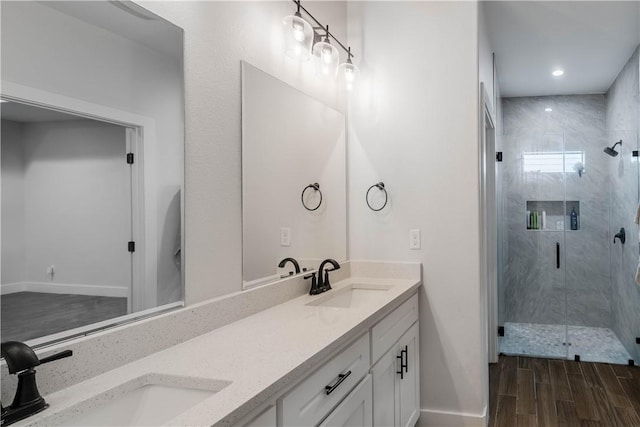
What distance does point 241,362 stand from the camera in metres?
1.32

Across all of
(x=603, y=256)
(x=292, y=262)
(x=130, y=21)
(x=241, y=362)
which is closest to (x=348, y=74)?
(x=292, y=262)

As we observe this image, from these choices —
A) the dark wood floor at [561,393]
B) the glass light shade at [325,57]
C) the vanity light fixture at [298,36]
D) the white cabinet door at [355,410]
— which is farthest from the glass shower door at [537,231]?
the white cabinet door at [355,410]

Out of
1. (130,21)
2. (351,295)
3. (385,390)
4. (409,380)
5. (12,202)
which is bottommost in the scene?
(409,380)

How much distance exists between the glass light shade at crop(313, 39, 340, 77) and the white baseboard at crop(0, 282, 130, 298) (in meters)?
1.72

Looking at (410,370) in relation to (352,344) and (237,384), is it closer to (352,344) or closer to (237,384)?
(352,344)

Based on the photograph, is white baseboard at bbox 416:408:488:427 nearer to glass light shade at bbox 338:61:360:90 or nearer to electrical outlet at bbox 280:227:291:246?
electrical outlet at bbox 280:227:291:246

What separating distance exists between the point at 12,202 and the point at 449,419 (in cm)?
254

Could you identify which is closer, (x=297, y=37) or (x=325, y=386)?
(x=325, y=386)

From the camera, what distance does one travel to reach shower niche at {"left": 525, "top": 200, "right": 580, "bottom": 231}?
14.9ft

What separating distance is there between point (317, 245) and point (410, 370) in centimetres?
84

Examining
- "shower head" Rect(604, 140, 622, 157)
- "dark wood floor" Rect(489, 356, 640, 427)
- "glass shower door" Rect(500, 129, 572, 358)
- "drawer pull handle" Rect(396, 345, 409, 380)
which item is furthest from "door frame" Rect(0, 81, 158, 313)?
"shower head" Rect(604, 140, 622, 157)

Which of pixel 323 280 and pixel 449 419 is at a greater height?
pixel 323 280

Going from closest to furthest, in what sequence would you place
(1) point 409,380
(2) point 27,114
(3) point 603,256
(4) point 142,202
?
(2) point 27,114, (4) point 142,202, (1) point 409,380, (3) point 603,256

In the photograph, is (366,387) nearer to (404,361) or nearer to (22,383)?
(404,361)
